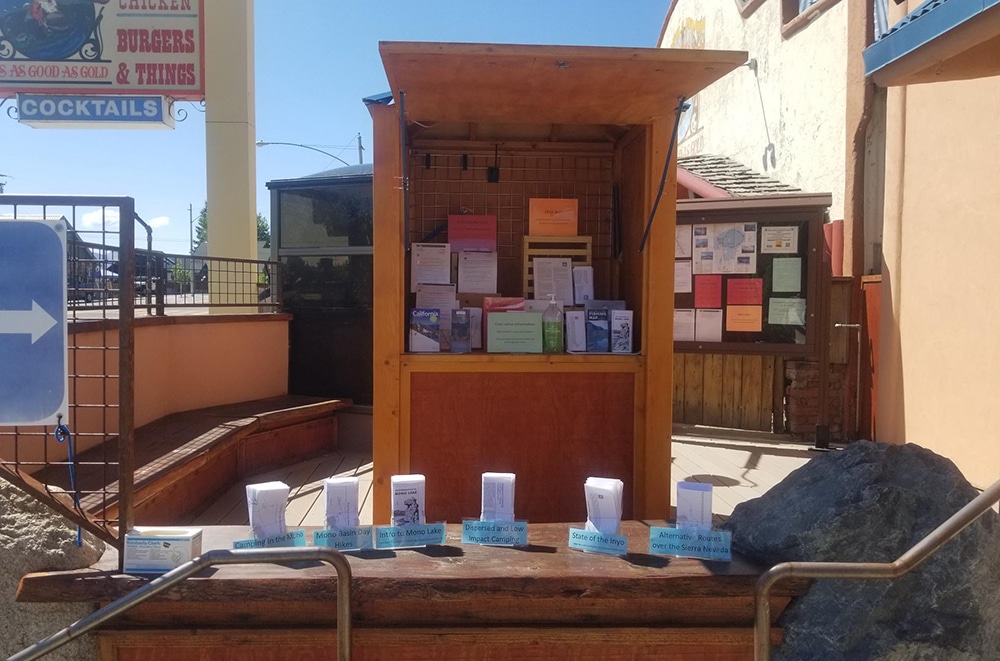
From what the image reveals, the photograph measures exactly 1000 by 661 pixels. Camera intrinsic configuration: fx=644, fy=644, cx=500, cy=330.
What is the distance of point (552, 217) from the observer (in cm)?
Result: 353

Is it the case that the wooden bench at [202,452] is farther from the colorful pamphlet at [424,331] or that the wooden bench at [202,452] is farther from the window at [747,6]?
the window at [747,6]

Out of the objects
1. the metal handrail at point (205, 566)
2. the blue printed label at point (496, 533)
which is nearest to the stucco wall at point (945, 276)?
the blue printed label at point (496, 533)

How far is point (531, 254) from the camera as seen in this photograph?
3.51 meters

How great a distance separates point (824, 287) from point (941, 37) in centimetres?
408

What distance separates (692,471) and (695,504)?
3.31 metres

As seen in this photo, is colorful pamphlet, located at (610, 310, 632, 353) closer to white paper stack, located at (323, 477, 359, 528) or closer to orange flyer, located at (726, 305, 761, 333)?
white paper stack, located at (323, 477, 359, 528)

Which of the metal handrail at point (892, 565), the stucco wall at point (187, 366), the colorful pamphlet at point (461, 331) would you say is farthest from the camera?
the stucco wall at point (187, 366)

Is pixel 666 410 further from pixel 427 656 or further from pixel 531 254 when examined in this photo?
pixel 427 656

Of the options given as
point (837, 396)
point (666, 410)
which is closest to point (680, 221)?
point (837, 396)

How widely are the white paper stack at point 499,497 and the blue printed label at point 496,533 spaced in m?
0.03

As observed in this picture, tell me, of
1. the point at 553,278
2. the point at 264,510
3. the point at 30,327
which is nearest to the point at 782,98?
the point at 553,278

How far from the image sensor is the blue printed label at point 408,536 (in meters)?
2.09

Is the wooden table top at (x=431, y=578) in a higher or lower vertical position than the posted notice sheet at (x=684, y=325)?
lower

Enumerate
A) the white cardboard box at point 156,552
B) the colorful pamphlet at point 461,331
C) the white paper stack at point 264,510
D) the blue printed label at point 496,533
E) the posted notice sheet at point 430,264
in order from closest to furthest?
the white cardboard box at point 156,552 < the white paper stack at point 264,510 < the blue printed label at point 496,533 < the colorful pamphlet at point 461,331 < the posted notice sheet at point 430,264
